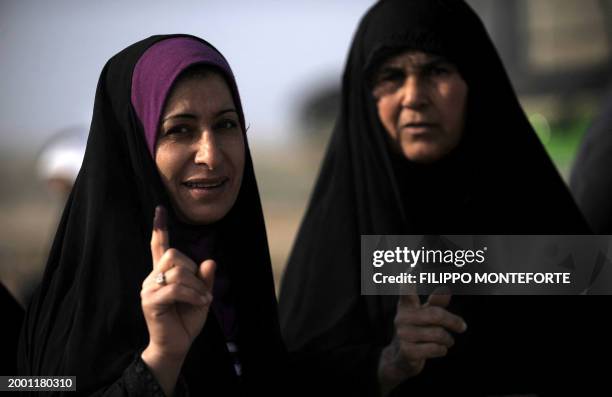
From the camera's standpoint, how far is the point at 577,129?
11680mm

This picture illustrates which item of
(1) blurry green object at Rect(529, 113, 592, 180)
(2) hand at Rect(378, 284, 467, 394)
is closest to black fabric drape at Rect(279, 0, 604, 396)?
(2) hand at Rect(378, 284, 467, 394)

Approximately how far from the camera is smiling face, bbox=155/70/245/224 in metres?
1.70

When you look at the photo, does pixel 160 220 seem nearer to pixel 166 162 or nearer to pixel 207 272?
pixel 207 272

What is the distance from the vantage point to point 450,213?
96.0 inches

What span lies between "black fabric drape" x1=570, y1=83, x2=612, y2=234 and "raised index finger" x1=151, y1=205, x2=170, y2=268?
203cm

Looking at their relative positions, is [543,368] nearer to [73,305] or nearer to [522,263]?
[522,263]

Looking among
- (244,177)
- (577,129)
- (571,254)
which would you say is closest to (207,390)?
(244,177)

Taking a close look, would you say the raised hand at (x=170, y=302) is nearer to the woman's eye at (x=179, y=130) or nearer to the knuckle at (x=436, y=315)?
the woman's eye at (x=179, y=130)

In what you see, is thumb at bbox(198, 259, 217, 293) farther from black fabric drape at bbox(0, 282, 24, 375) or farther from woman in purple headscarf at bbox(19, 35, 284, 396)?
black fabric drape at bbox(0, 282, 24, 375)

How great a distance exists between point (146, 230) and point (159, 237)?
0.24 m

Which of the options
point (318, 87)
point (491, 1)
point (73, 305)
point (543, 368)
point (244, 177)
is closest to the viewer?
point (73, 305)

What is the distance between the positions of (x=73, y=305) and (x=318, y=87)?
26.6m

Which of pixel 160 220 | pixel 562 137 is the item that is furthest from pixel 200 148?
pixel 562 137

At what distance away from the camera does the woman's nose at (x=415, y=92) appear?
2.37 m
